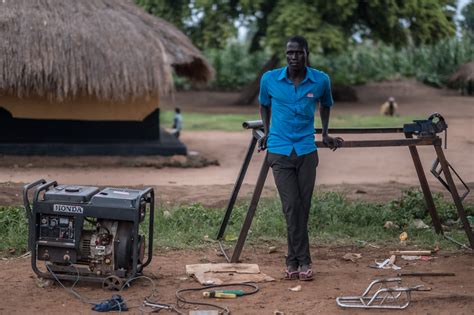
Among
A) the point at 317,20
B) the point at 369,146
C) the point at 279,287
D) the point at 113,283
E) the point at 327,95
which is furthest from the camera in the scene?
the point at 317,20

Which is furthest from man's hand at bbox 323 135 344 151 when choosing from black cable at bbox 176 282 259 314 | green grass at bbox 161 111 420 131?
green grass at bbox 161 111 420 131

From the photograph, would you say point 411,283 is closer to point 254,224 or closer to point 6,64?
point 254,224

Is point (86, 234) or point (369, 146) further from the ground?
point (369, 146)

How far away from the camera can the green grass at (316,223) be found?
23.4 ft

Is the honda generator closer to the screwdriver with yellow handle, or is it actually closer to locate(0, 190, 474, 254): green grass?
the screwdriver with yellow handle

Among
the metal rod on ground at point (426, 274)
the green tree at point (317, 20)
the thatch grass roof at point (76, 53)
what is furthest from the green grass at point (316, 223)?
the green tree at point (317, 20)

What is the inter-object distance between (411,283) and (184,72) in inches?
491

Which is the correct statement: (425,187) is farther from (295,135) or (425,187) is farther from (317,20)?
(317,20)

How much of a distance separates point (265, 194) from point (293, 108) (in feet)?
15.1

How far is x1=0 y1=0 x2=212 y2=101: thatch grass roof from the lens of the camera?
44.5 ft

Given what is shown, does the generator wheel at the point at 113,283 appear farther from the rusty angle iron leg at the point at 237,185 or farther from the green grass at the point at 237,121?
the green grass at the point at 237,121

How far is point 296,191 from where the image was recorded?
5.70 m

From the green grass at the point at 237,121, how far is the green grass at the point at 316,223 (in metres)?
12.0

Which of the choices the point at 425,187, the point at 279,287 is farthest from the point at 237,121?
the point at 279,287
